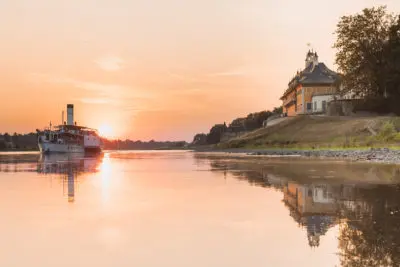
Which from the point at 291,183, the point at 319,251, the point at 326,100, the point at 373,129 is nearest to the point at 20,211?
the point at 319,251

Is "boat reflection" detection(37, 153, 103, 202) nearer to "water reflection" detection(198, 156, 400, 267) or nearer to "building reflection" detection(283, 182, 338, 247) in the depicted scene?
"building reflection" detection(283, 182, 338, 247)

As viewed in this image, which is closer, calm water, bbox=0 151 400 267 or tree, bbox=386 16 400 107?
calm water, bbox=0 151 400 267

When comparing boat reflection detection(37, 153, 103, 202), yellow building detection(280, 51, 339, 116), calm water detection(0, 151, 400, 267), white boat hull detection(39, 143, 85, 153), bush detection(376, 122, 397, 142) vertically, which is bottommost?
calm water detection(0, 151, 400, 267)

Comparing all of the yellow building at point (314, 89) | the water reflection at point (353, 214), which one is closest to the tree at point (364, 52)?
the yellow building at point (314, 89)

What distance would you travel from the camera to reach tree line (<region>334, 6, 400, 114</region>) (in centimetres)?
9669

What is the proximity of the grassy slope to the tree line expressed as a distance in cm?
648

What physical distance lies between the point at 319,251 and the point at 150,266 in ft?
12.3

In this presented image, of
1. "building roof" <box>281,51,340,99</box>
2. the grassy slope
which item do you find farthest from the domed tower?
the grassy slope

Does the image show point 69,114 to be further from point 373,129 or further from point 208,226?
point 208,226

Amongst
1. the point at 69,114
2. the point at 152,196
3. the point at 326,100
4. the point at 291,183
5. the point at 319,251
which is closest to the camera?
the point at 319,251

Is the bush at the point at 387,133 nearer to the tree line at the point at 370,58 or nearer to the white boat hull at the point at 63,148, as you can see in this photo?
the tree line at the point at 370,58

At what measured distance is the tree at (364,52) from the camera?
9844 cm

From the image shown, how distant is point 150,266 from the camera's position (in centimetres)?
955

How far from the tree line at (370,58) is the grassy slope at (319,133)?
6481mm
